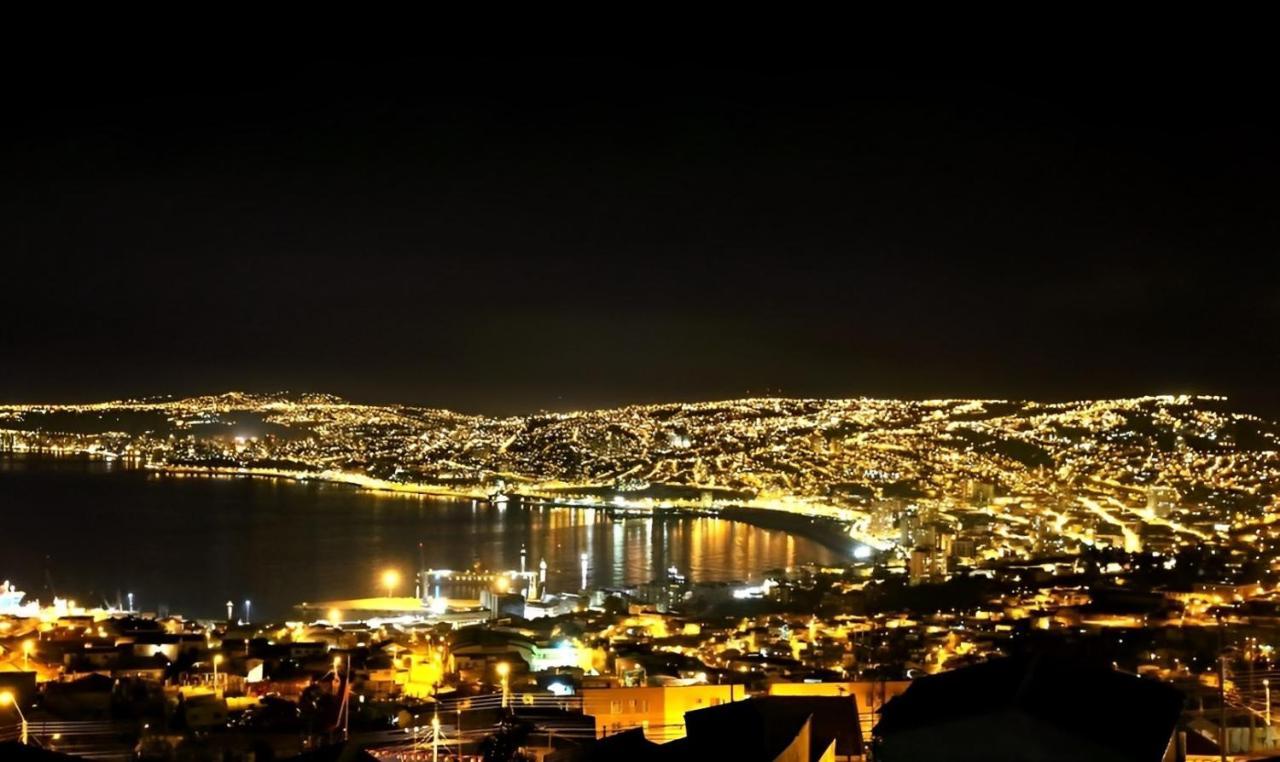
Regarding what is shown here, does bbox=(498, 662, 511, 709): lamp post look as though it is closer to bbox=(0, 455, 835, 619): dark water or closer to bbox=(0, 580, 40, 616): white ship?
bbox=(0, 580, 40, 616): white ship

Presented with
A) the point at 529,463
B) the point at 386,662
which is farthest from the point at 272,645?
the point at 529,463

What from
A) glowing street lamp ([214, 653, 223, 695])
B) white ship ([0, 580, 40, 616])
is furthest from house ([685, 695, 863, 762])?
white ship ([0, 580, 40, 616])

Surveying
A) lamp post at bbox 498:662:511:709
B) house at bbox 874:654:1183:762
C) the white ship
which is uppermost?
house at bbox 874:654:1183:762

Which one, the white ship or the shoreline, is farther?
the shoreline

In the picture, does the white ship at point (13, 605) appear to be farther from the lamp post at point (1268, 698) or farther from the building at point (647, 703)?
the lamp post at point (1268, 698)

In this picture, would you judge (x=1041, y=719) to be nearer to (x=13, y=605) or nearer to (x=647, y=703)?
(x=647, y=703)

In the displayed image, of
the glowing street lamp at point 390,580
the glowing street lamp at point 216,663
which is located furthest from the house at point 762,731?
the glowing street lamp at point 390,580
